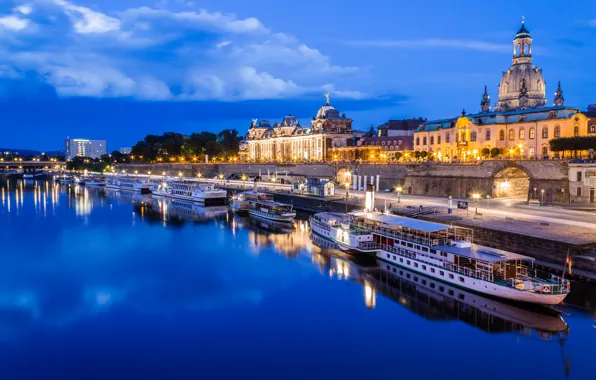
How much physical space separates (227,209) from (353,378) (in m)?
49.1

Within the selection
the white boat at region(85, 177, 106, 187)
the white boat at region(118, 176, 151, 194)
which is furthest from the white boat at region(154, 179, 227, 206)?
the white boat at region(85, 177, 106, 187)

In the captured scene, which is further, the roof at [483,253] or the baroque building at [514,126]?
the baroque building at [514,126]

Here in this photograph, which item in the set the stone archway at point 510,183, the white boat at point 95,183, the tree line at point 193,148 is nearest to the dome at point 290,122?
the tree line at point 193,148

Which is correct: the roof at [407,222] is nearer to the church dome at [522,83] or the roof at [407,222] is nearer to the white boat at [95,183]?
the church dome at [522,83]

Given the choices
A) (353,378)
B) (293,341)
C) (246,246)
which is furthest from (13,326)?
(246,246)

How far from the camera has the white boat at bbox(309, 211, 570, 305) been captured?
2319cm

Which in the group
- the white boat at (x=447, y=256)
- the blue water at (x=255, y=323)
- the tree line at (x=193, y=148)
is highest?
the tree line at (x=193, y=148)

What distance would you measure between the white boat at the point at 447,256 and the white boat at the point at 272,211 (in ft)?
37.4

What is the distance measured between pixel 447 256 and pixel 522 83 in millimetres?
59182

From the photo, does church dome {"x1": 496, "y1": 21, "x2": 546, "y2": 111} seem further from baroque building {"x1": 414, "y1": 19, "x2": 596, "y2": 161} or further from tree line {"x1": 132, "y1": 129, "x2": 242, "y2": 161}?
tree line {"x1": 132, "y1": 129, "x2": 242, "y2": 161}

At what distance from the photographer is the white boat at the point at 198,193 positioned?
70.1m

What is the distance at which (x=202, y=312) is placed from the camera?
79.8ft

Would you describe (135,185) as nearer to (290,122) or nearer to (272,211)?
(290,122)

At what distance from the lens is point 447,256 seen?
90.2 feet
